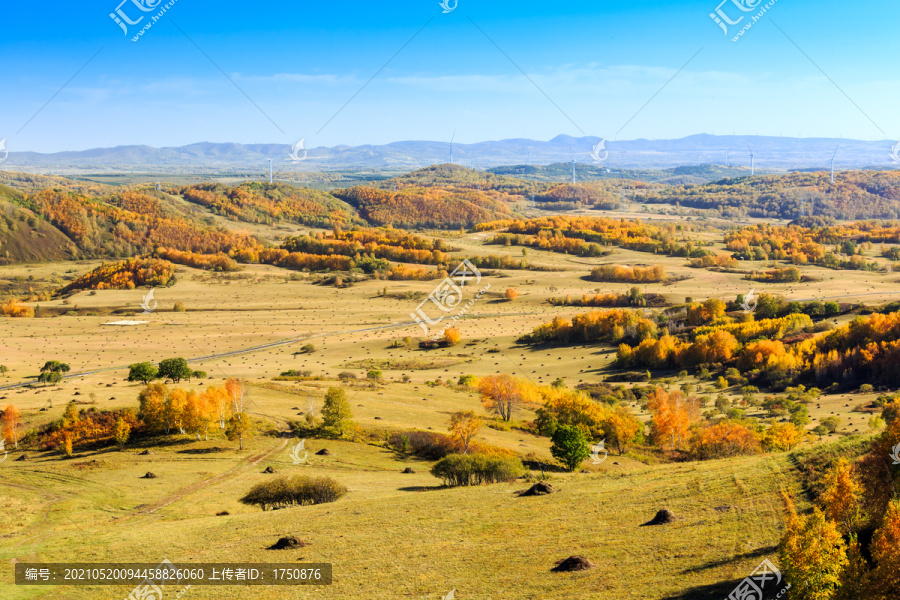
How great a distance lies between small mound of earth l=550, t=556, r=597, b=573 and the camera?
3322 centimetres

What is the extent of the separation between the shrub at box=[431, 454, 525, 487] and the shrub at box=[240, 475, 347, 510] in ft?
28.7

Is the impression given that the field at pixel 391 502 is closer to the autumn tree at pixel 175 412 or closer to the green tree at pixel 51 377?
the autumn tree at pixel 175 412

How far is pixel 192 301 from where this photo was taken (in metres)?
189

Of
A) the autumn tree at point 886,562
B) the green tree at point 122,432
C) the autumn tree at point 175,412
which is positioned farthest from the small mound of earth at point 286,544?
the green tree at point 122,432

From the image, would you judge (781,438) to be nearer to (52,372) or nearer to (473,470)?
(473,470)

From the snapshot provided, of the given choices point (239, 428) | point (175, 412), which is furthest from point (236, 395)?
point (239, 428)

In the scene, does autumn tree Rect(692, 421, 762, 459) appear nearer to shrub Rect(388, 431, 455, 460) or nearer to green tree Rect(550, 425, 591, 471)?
green tree Rect(550, 425, 591, 471)

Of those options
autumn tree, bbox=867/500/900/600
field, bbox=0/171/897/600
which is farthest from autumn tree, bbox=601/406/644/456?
autumn tree, bbox=867/500/900/600

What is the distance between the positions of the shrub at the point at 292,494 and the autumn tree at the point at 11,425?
93.8 ft

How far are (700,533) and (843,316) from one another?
118m

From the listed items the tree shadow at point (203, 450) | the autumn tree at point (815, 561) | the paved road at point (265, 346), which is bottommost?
the paved road at point (265, 346)

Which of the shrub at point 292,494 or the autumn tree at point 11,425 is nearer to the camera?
the shrub at point 292,494

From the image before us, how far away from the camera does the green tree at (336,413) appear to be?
71250 mm

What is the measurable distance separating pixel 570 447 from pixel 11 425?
5200 centimetres
